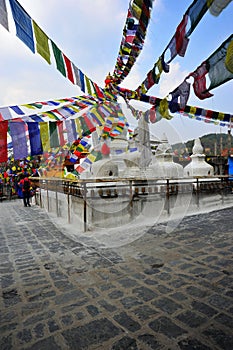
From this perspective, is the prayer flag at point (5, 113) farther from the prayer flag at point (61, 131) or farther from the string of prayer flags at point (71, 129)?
the string of prayer flags at point (71, 129)

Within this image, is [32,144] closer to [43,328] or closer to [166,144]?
[43,328]

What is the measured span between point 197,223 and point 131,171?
4215 millimetres

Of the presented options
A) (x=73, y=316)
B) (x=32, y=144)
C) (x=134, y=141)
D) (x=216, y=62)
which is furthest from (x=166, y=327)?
(x=134, y=141)

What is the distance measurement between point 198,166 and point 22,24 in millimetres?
12773

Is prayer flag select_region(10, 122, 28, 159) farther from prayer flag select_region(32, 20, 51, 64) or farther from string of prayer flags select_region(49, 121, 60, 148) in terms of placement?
prayer flag select_region(32, 20, 51, 64)

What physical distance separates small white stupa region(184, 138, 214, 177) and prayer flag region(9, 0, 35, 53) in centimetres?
1227

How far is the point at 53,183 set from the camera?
8.75 m

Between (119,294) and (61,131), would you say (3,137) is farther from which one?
(119,294)

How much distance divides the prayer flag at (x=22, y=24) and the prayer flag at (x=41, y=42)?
116mm

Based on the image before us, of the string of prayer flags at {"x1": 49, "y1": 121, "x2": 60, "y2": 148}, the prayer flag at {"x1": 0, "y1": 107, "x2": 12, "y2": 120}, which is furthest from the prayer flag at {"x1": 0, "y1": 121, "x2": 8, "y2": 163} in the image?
the string of prayer flags at {"x1": 49, "y1": 121, "x2": 60, "y2": 148}

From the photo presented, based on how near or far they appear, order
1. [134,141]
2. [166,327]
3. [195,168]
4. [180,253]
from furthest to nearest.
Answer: [195,168] → [134,141] → [180,253] → [166,327]

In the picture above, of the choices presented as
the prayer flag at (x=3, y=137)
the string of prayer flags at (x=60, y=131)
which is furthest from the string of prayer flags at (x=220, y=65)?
the string of prayer flags at (x=60, y=131)

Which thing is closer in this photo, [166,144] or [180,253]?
[180,253]

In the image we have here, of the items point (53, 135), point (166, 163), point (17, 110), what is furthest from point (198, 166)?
point (17, 110)
